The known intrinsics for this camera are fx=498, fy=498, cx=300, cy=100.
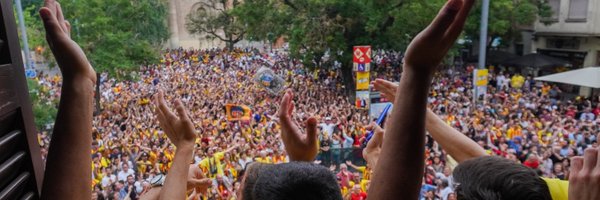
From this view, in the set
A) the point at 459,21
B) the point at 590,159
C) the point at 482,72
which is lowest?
the point at 482,72

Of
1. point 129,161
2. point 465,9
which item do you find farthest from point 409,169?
point 129,161

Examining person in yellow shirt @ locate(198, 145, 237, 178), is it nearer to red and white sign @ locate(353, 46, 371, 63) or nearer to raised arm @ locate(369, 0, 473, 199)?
red and white sign @ locate(353, 46, 371, 63)

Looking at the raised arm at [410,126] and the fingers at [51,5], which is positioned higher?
the fingers at [51,5]

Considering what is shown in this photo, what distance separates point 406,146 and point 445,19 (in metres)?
0.28

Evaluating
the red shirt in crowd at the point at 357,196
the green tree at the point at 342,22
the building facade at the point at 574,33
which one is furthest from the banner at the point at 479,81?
the red shirt in crowd at the point at 357,196

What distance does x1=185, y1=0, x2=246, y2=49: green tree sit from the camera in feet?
128

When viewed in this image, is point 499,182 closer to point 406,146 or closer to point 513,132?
point 406,146

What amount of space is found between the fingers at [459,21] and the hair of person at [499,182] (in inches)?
14.2

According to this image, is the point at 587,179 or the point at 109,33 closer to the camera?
the point at 587,179

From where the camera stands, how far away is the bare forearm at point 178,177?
142 cm

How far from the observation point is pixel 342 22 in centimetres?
1853

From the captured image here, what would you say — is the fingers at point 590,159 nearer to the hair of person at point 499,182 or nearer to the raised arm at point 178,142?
the hair of person at point 499,182

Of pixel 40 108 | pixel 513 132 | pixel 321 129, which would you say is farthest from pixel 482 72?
pixel 40 108

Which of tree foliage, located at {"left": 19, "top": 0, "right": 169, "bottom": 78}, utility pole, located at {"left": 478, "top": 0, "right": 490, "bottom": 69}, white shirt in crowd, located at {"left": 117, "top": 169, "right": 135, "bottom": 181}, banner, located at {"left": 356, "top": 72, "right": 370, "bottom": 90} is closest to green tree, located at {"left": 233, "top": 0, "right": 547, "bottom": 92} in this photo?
utility pole, located at {"left": 478, "top": 0, "right": 490, "bottom": 69}
